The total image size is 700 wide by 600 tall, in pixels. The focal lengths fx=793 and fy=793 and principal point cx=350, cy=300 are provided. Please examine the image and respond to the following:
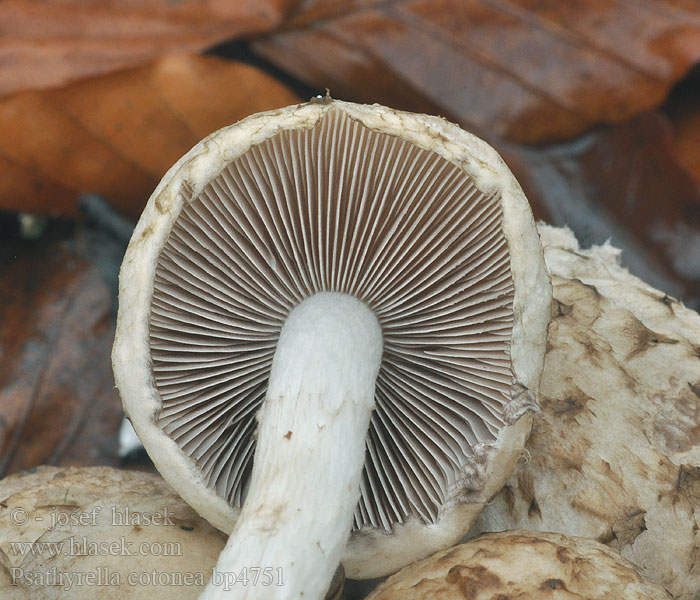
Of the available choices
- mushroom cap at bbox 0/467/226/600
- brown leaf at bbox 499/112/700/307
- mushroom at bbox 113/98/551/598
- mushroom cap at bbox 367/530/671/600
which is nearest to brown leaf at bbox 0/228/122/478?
mushroom cap at bbox 0/467/226/600

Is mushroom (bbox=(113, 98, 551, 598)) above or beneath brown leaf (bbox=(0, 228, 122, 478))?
above

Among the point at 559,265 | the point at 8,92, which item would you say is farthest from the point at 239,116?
the point at 559,265

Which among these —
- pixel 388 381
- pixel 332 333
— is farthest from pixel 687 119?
pixel 332 333

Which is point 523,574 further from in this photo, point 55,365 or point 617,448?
point 55,365

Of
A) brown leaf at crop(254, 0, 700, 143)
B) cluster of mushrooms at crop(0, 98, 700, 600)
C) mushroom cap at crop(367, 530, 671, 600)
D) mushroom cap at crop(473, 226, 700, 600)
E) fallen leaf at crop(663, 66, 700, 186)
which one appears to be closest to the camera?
mushroom cap at crop(367, 530, 671, 600)

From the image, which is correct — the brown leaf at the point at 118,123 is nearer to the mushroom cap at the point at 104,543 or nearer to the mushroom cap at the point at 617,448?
the mushroom cap at the point at 104,543

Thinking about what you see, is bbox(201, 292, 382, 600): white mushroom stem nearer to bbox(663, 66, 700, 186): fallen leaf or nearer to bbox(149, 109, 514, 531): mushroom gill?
bbox(149, 109, 514, 531): mushroom gill

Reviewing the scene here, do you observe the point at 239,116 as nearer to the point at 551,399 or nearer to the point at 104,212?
the point at 104,212
